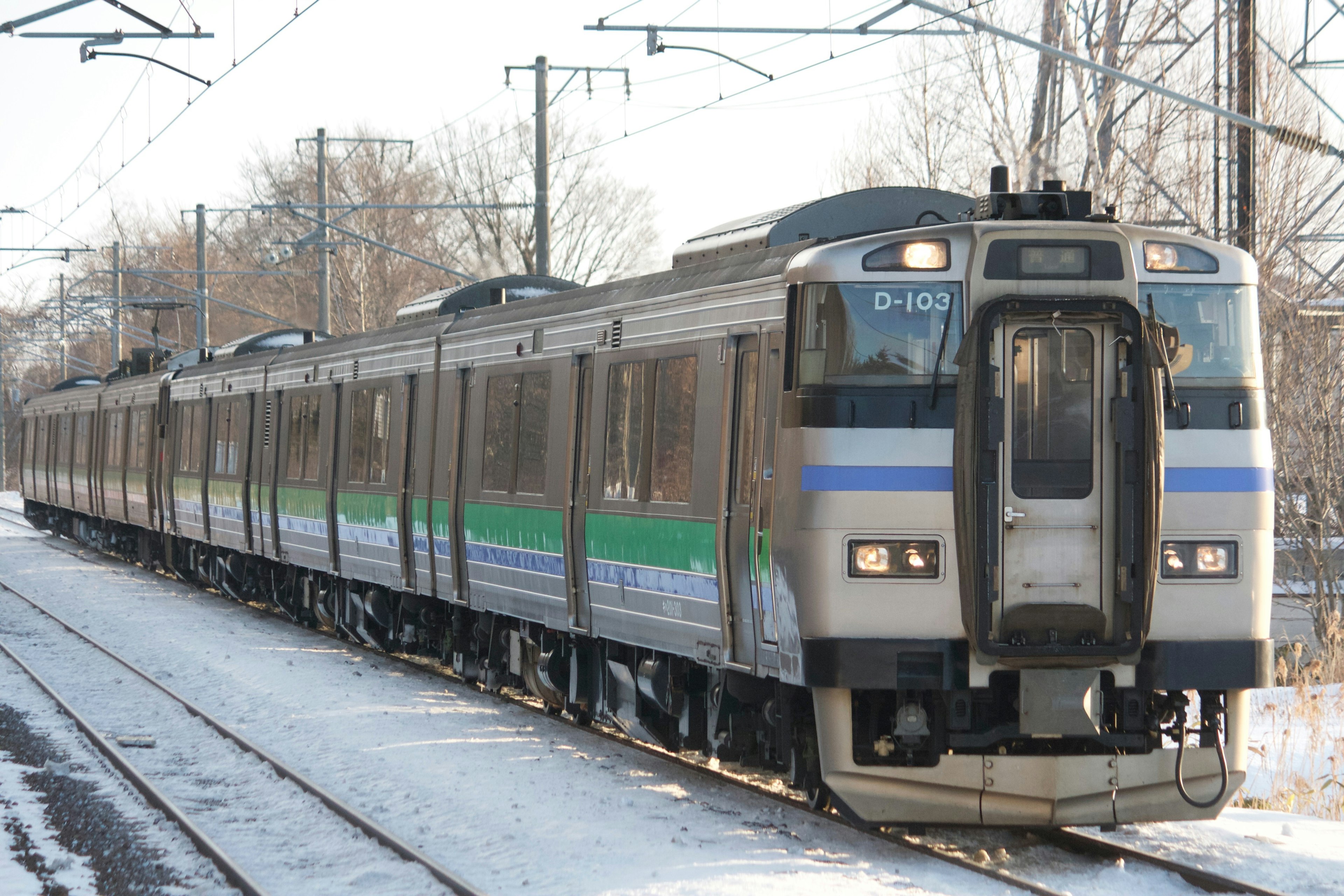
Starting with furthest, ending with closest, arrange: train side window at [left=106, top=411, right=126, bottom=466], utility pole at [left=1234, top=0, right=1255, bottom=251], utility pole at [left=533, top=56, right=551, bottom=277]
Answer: train side window at [left=106, top=411, right=126, bottom=466]
utility pole at [left=533, top=56, right=551, bottom=277]
utility pole at [left=1234, top=0, right=1255, bottom=251]

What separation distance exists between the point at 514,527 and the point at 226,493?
33.2 ft

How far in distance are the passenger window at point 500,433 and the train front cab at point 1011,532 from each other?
4.35m

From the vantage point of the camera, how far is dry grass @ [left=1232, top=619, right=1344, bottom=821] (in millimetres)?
9453

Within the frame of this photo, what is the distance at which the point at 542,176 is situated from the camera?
70.9ft

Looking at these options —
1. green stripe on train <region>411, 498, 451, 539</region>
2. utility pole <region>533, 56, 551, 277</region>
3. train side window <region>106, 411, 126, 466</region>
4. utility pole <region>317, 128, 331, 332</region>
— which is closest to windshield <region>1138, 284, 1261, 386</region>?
green stripe on train <region>411, 498, 451, 539</region>

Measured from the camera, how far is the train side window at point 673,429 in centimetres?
884

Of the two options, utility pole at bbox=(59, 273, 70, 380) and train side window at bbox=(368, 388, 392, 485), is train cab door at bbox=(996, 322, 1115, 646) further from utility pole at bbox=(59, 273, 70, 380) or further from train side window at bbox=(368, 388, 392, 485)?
utility pole at bbox=(59, 273, 70, 380)

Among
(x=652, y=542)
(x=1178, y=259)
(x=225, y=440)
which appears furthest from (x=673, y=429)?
(x=225, y=440)

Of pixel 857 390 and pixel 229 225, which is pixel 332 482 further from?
pixel 229 225

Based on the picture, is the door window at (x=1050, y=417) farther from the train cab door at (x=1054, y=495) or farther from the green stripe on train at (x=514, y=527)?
the green stripe on train at (x=514, y=527)

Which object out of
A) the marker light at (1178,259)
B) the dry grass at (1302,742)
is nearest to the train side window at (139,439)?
the dry grass at (1302,742)

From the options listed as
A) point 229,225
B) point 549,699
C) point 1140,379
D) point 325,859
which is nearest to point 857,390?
point 1140,379

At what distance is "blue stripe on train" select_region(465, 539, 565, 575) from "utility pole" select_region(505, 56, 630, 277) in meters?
7.94

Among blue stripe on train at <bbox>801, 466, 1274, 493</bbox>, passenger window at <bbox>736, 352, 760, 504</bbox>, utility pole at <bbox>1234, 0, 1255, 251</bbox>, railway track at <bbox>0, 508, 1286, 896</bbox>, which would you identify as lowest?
railway track at <bbox>0, 508, 1286, 896</bbox>
